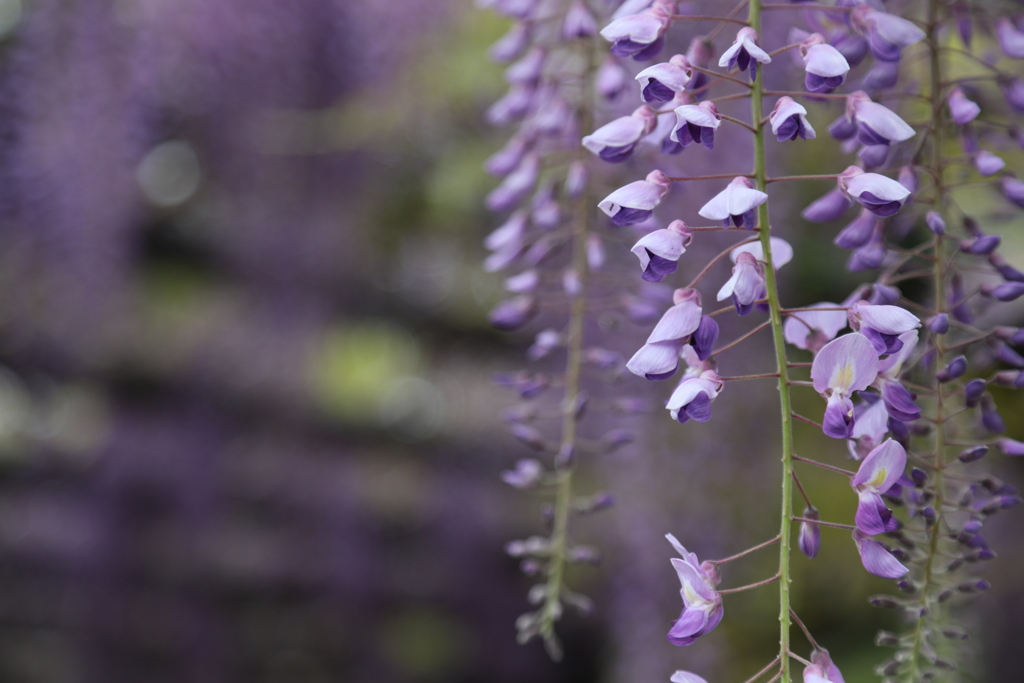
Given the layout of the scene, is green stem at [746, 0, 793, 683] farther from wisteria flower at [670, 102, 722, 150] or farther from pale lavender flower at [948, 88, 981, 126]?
pale lavender flower at [948, 88, 981, 126]

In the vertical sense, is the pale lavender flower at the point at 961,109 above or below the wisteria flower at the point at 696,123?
below

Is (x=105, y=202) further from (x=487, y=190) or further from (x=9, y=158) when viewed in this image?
(x=487, y=190)

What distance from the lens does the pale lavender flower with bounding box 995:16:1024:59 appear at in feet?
1.78

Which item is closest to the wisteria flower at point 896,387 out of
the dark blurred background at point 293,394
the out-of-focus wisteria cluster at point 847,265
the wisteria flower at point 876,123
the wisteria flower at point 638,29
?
the out-of-focus wisteria cluster at point 847,265

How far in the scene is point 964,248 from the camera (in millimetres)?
491

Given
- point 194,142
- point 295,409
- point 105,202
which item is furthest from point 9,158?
point 295,409

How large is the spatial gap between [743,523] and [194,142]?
1767 mm

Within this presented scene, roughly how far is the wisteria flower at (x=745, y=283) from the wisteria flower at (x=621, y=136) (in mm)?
103

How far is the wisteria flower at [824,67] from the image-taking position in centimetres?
38

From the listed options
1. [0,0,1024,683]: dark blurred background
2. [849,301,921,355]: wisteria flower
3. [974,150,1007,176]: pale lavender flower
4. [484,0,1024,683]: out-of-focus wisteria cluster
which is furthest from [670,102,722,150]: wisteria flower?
[0,0,1024,683]: dark blurred background

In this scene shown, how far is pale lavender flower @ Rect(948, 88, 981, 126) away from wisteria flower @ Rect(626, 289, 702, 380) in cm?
25

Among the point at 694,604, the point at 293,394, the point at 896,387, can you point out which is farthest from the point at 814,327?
the point at 293,394

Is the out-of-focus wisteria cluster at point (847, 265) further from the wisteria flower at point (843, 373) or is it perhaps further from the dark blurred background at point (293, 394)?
the dark blurred background at point (293, 394)

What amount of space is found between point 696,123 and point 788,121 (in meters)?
0.05
